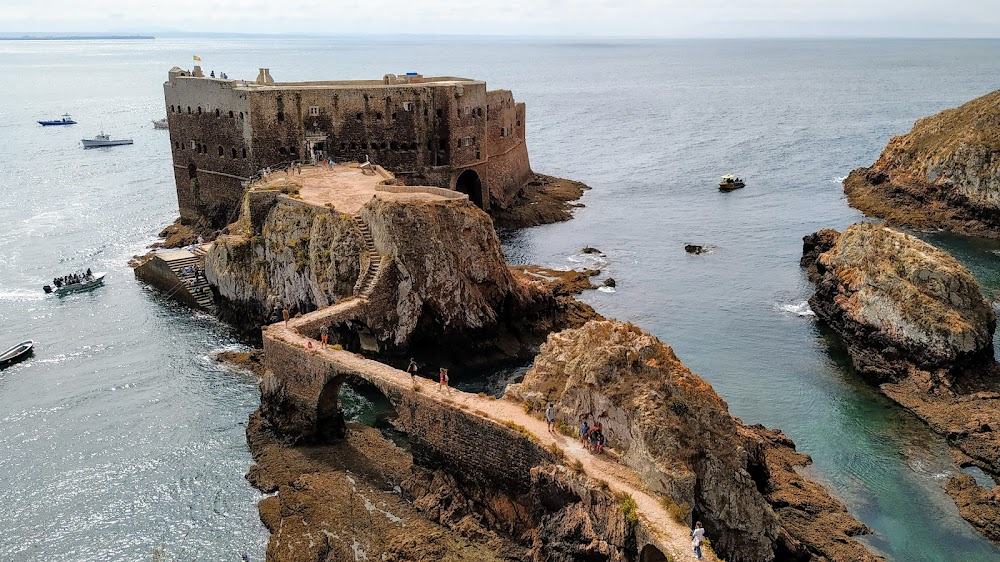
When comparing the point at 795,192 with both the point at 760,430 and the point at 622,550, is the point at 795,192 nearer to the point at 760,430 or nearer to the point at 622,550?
the point at 760,430

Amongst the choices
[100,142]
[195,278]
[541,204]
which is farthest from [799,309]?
[100,142]

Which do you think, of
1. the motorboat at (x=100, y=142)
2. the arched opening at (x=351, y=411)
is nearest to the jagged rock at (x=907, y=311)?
the arched opening at (x=351, y=411)

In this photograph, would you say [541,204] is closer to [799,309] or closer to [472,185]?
[472,185]

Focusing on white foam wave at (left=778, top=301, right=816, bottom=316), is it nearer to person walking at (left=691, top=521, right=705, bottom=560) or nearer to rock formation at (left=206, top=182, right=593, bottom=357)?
rock formation at (left=206, top=182, right=593, bottom=357)

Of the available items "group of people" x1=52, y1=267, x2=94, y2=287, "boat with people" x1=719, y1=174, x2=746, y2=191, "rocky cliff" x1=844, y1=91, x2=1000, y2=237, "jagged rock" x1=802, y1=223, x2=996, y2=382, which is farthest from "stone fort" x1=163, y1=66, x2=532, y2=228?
"rocky cliff" x1=844, y1=91, x2=1000, y2=237

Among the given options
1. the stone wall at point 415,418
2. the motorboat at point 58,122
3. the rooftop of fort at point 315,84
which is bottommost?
the motorboat at point 58,122

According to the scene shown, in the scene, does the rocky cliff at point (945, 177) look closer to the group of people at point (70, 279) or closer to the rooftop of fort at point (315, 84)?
the rooftop of fort at point (315, 84)

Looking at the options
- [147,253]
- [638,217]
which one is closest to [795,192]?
[638,217]
